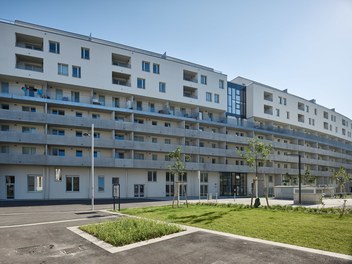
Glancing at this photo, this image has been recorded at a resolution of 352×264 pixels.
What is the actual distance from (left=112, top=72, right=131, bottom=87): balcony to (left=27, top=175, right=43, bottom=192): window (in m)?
17.4

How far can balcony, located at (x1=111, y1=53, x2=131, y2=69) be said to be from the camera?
41781 mm

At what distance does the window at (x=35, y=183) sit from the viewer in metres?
34.2

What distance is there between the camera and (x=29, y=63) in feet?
120

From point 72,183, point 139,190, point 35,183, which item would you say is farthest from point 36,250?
point 139,190

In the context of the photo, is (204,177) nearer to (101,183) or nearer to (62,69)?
(101,183)

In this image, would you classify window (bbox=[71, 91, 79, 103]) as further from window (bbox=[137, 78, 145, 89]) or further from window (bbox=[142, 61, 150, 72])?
window (bbox=[142, 61, 150, 72])

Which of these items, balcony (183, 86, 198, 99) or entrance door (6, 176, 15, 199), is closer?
entrance door (6, 176, 15, 199)

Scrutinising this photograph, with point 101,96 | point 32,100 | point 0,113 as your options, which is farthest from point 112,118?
point 0,113

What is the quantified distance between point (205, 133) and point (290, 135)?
2484 centimetres

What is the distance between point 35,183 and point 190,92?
28804 millimetres

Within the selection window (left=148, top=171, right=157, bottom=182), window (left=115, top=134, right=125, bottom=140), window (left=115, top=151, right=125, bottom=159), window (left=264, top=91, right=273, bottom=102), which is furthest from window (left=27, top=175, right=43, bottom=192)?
window (left=264, top=91, right=273, bottom=102)

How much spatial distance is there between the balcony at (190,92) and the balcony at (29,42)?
→ 23181mm

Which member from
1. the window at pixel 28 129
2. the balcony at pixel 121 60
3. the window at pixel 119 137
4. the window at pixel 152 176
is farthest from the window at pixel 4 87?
the window at pixel 152 176

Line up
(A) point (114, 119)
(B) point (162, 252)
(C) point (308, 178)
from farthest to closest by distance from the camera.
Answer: (C) point (308, 178) < (A) point (114, 119) < (B) point (162, 252)
